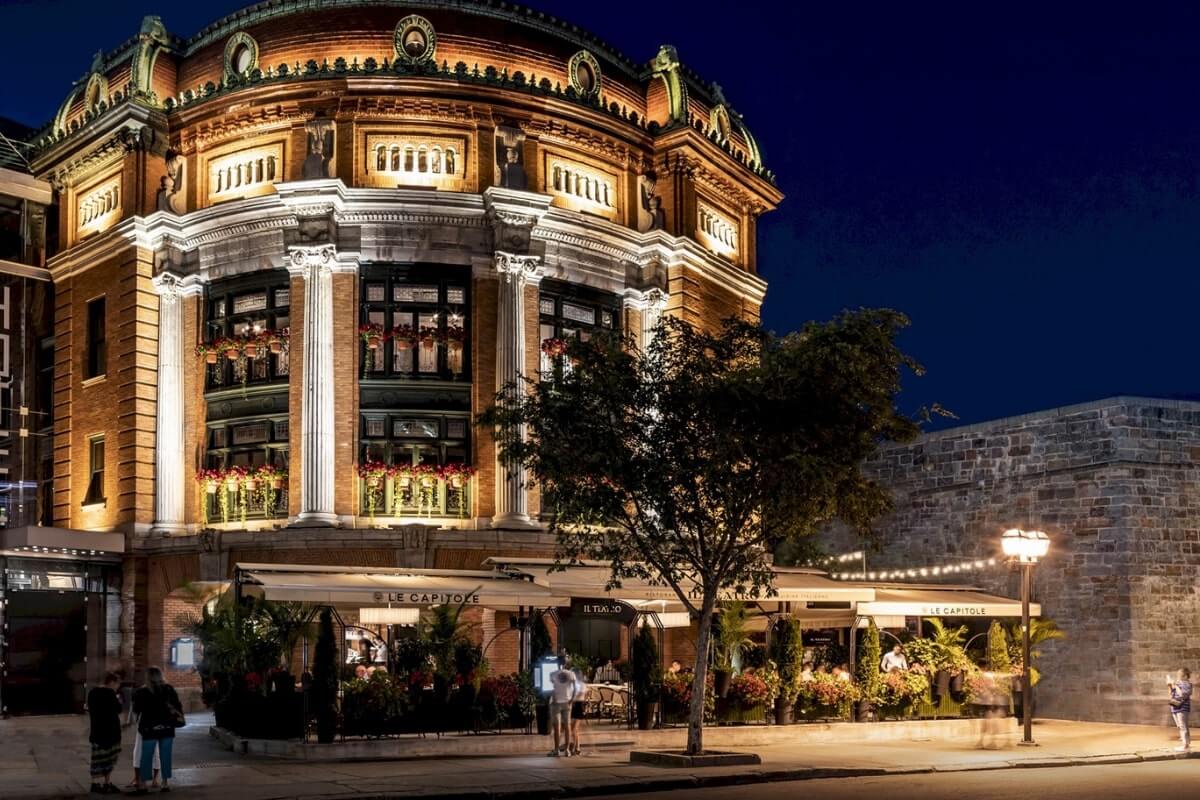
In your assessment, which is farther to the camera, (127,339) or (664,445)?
(127,339)

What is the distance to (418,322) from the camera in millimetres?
36031

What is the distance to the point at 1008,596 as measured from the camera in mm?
37594

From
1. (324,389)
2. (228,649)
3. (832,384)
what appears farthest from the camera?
(324,389)

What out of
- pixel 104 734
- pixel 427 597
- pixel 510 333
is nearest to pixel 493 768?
pixel 427 597

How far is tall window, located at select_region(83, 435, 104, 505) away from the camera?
3825 cm

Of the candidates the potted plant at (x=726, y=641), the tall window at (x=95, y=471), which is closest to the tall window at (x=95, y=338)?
the tall window at (x=95, y=471)

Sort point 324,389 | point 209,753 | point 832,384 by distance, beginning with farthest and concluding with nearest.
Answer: point 324,389 < point 209,753 < point 832,384

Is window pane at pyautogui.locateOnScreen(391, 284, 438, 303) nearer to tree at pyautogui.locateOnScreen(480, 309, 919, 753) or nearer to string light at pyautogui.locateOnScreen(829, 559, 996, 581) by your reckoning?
tree at pyautogui.locateOnScreen(480, 309, 919, 753)

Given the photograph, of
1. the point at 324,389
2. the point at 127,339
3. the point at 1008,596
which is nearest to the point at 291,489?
the point at 324,389

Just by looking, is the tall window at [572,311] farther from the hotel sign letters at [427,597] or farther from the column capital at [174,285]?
the hotel sign letters at [427,597]

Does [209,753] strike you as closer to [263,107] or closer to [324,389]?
[324,389]

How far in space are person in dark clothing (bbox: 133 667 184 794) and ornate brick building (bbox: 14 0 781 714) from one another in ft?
45.5

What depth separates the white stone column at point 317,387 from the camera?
3438cm

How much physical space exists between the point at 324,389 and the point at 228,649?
29.7 ft
